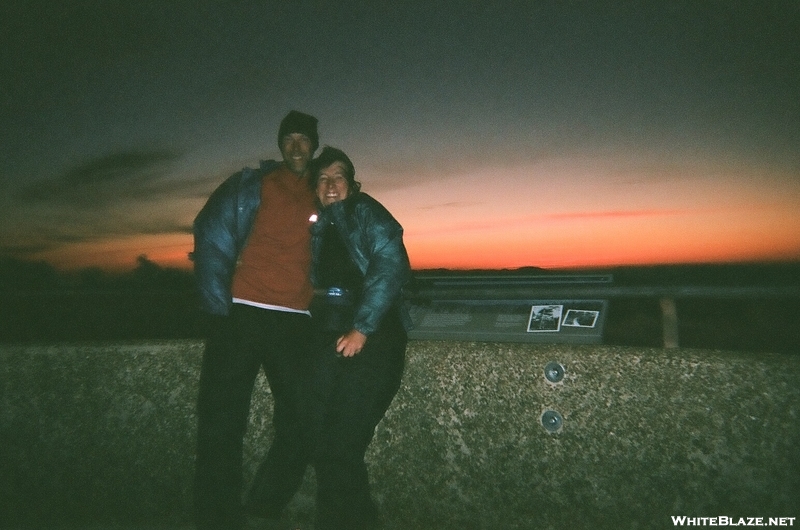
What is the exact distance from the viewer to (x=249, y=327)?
2.63 m

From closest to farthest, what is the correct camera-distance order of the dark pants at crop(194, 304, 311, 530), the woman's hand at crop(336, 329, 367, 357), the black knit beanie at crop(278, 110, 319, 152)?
the woman's hand at crop(336, 329, 367, 357)
the dark pants at crop(194, 304, 311, 530)
the black knit beanie at crop(278, 110, 319, 152)

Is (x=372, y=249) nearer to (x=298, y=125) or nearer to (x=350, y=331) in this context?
(x=350, y=331)

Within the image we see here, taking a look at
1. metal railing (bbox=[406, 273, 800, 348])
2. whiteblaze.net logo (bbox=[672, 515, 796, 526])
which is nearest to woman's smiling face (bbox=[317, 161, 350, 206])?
metal railing (bbox=[406, 273, 800, 348])

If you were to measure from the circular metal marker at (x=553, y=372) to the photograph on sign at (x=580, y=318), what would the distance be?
244 millimetres

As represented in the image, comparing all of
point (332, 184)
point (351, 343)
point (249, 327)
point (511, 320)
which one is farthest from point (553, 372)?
point (249, 327)

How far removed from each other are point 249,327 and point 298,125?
129 centimetres

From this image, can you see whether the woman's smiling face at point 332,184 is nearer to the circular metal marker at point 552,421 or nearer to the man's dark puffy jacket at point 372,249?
the man's dark puffy jacket at point 372,249

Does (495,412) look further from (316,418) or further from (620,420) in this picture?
(316,418)

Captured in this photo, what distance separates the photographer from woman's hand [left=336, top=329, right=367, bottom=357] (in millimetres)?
2312

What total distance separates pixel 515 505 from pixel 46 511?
9.44ft

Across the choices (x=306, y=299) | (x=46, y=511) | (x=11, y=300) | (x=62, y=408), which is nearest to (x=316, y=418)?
(x=306, y=299)

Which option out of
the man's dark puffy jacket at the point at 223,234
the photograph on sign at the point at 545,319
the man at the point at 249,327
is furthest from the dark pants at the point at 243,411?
the photograph on sign at the point at 545,319

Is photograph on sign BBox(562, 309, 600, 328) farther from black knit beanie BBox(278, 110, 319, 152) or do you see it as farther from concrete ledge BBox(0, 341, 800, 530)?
black knit beanie BBox(278, 110, 319, 152)

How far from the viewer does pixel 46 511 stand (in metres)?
2.83
